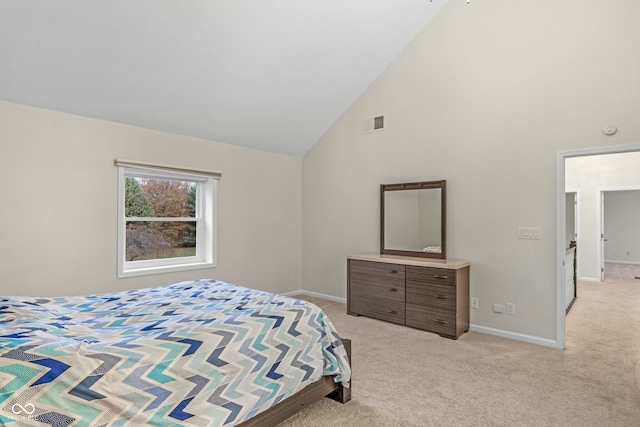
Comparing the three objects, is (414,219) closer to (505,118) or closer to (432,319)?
(432,319)

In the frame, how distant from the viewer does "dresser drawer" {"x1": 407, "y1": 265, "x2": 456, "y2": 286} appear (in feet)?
11.8

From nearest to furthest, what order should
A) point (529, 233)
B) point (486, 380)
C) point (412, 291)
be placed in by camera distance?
point (486, 380) < point (529, 233) < point (412, 291)

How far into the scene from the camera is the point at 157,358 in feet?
5.08

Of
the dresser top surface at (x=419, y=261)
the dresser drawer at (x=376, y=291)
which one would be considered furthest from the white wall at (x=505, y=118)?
the dresser drawer at (x=376, y=291)

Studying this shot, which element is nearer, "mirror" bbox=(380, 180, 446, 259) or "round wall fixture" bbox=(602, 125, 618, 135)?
"round wall fixture" bbox=(602, 125, 618, 135)

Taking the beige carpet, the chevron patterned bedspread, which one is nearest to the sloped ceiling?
the chevron patterned bedspread

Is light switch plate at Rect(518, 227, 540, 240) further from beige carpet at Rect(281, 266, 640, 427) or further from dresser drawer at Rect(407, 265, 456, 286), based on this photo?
beige carpet at Rect(281, 266, 640, 427)

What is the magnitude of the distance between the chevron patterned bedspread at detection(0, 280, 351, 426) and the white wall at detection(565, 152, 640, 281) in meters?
6.88

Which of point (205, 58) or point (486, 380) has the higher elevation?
point (205, 58)

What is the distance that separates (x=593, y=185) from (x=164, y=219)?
7894mm

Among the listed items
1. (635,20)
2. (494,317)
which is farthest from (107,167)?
(635,20)

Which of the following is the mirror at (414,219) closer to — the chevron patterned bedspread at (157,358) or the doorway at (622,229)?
the chevron patterned bedspread at (157,358)

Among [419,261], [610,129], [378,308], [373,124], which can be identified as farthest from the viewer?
[373,124]

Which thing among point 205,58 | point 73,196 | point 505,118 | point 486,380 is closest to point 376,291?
point 486,380
